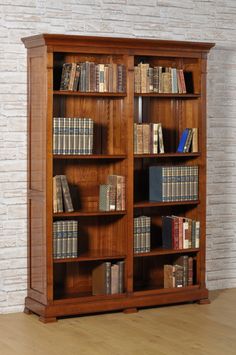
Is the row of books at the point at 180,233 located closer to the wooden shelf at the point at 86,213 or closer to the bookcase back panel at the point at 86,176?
the wooden shelf at the point at 86,213

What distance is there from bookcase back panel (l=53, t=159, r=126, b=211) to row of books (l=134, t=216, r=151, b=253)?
0.36m

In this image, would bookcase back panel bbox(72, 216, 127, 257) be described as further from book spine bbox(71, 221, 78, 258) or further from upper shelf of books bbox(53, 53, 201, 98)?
upper shelf of books bbox(53, 53, 201, 98)

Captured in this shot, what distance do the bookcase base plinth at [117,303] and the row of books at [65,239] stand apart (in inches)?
13.8

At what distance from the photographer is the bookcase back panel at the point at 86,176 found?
6.31 metres

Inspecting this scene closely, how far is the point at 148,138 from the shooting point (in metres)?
6.30

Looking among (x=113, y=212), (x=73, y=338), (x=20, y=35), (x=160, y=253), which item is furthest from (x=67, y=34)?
(x=73, y=338)

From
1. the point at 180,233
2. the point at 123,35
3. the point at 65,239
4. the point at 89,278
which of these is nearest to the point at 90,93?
the point at 123,35

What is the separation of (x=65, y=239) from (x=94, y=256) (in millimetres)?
297

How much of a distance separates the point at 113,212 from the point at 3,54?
4.88ft

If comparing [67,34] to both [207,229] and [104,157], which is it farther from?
[207,229]

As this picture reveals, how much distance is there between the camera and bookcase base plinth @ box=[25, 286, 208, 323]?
5.98 m

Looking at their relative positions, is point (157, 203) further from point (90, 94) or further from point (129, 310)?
point (90, 94)

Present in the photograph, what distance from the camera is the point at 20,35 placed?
20.4 ft

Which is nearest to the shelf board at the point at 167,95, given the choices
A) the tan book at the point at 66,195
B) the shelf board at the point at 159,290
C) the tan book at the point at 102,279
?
the tan book at the point at 66,195
